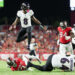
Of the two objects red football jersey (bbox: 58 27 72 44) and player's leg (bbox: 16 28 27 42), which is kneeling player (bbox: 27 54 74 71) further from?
player's leg (bbox: 16 28 27 42)

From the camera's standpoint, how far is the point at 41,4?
123ft

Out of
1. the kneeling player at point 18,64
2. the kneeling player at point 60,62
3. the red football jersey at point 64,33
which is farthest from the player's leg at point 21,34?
the kneeling player at point 60,62

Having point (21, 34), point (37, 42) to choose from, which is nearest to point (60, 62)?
point (21, 34)

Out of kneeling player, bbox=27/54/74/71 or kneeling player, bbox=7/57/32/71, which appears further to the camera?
kneeling player, bbox=7/57/32/71

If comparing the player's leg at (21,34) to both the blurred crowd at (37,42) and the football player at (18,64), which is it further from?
the blurred crowd at (37,42)

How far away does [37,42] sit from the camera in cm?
2972

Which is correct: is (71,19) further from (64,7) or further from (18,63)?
(18,63)

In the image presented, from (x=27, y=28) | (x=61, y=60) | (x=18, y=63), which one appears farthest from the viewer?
(x=27, y=28)

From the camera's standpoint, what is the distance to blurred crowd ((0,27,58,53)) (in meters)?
28.2

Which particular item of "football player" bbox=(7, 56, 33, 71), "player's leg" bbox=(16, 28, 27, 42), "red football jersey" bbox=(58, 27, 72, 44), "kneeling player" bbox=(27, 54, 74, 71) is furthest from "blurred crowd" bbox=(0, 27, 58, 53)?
"kneeling player" bbox=(27, 54, 74, 71)

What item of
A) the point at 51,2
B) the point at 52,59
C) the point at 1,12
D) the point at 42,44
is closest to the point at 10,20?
the point at 1,12

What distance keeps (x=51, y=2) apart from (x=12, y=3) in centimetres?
433

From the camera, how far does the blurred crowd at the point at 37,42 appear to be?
28172 mm

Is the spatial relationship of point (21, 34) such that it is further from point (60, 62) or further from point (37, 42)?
point (37, 42)
